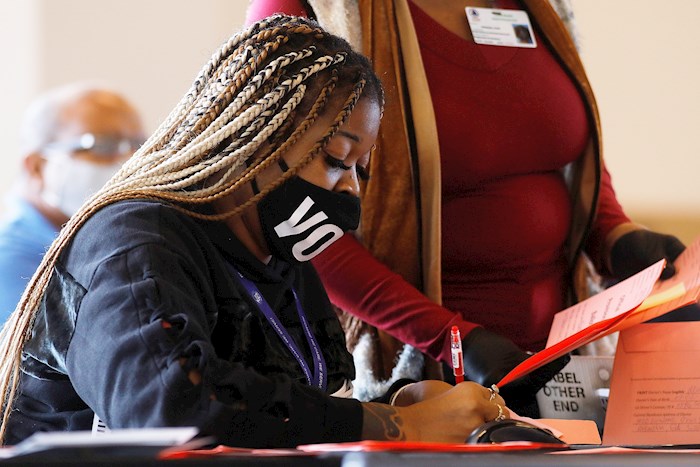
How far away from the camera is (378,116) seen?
1.28m

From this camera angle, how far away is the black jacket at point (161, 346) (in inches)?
36.2

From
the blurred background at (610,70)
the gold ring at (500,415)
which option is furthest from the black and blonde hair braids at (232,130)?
the blurred background at (610,70)

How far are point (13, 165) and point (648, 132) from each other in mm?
2334

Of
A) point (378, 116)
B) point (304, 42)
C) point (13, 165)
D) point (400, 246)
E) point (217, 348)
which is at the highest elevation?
point (304, 42)

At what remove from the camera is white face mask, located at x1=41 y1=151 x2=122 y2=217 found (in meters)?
2.80

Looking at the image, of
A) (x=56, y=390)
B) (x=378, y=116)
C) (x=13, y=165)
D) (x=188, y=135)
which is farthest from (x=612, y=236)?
(x=13, y=165)

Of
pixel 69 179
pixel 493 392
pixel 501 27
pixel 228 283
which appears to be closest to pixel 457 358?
pixel 493 392

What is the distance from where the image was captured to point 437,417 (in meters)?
1.08

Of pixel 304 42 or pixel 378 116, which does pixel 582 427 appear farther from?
pixel 304 42

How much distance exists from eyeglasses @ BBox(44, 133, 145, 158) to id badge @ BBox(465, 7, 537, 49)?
150cm

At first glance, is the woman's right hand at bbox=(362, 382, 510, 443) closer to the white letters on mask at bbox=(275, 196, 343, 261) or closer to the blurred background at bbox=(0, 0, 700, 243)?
the white letters on mask at bbox=(275, 196, 343, 261)

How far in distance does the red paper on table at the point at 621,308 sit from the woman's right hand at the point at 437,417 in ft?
0.44

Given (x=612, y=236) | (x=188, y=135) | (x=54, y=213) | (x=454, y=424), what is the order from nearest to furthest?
1. (x=454, y=424)
2. (x=188, y=135)
3. (x=612, y=236)
4. (x=54, y=213)

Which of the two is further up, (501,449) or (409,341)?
(501,449)
